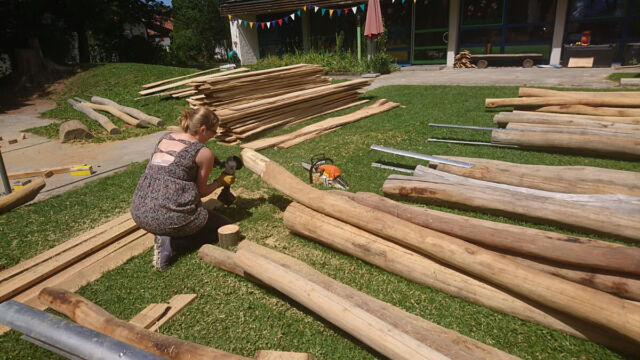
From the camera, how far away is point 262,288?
10.8 feet

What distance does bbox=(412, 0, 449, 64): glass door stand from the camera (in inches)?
725

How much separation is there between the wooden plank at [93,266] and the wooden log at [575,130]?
6205 mm

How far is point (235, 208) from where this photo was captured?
15.9 ft

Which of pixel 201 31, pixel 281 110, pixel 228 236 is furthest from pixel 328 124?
pixel 201 31

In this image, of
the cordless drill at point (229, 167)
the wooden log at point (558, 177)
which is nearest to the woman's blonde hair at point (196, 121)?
the cordless drill at point (229, 167)

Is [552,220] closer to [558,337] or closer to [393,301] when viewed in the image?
[558,337]

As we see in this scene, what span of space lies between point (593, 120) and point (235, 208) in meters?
6.25

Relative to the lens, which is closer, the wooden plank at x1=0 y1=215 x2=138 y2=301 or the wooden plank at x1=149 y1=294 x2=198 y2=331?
the wooden plank at x1=149 y1=294 x2=198 y2=331

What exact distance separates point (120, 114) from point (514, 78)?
1292 centimetres

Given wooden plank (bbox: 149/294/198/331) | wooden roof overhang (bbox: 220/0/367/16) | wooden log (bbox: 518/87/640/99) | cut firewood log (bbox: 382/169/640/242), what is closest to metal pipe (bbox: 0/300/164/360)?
wooden plank (bbox: 149/294/198/331)

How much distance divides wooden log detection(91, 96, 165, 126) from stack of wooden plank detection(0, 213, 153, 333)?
6037mm

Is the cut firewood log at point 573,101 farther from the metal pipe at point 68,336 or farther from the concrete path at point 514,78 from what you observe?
the metal pipe at point 68,336

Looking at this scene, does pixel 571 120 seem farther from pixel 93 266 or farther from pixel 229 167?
pixel 93 266

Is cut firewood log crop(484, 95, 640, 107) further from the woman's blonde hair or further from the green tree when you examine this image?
the green tree
